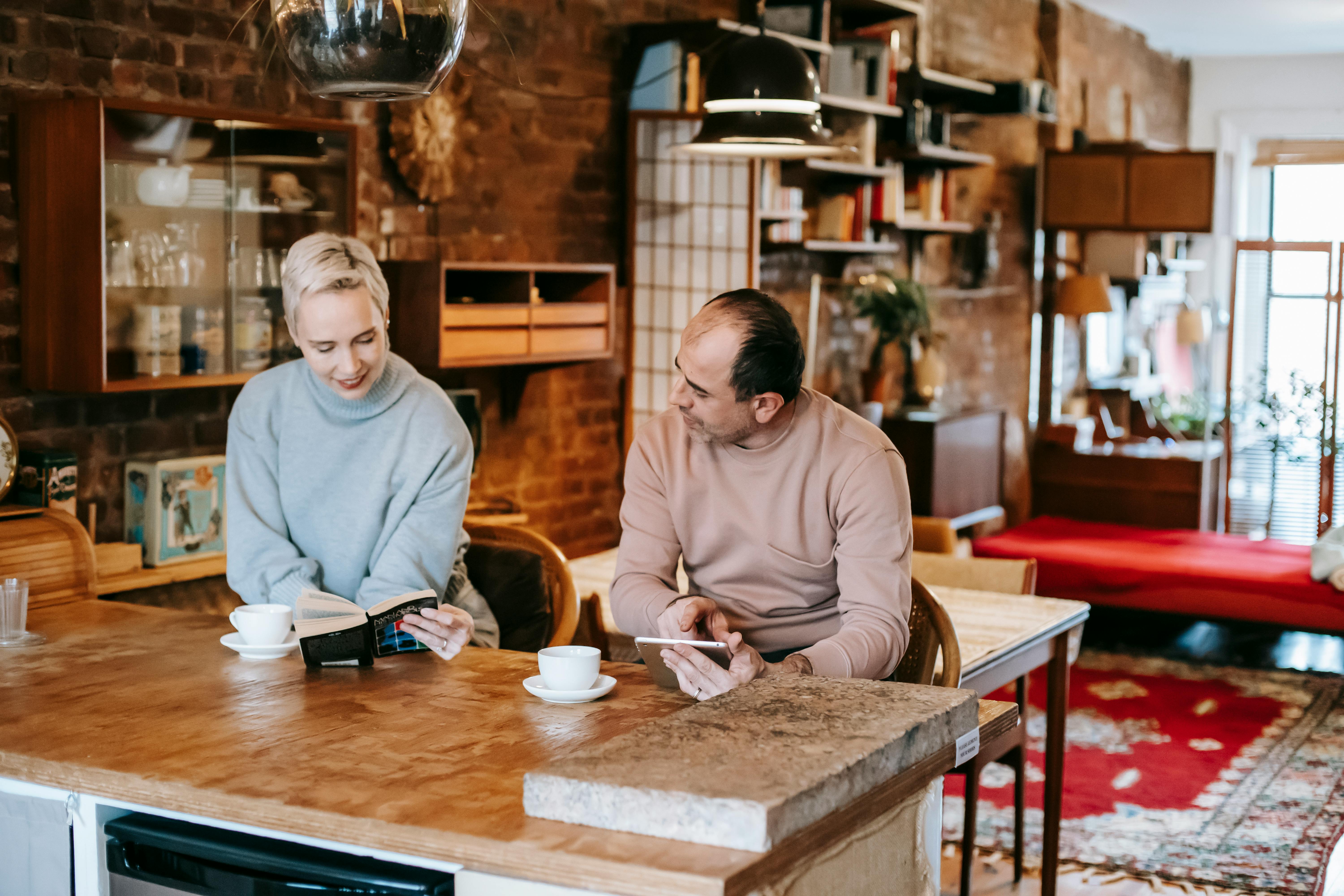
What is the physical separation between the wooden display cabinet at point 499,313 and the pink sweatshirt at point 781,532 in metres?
1.84

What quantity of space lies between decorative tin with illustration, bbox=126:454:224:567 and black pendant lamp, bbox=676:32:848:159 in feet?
5.54

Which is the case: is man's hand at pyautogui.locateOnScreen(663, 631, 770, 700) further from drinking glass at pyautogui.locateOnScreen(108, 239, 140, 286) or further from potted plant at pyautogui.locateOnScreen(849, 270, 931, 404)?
potted plant at pyautogui.locateOnScreen(849, 270, 931, 404)

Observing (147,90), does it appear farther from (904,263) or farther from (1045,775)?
(904,263)

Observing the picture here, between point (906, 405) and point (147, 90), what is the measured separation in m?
4.58

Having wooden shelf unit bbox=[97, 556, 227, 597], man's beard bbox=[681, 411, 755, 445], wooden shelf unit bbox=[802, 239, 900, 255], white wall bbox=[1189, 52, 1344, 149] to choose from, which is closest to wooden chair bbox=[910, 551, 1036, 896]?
man's beard bbox=[681, 411, 755, 445]

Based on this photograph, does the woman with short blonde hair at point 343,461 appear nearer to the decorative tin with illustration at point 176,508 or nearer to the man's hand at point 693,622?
the man's hand at point 693,622

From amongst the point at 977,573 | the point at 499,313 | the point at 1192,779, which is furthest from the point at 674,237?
the point at 1192,779

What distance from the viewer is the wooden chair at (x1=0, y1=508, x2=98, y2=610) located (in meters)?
3.04

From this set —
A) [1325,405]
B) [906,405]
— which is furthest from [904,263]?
[1325,405]

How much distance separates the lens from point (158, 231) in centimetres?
352

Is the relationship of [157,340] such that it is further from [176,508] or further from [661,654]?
[661,654]

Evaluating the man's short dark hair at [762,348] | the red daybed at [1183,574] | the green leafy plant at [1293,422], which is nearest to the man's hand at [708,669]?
the man's short dark hair at [762,348]

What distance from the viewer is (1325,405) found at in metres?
7.81

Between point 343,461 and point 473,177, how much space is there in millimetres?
2234
